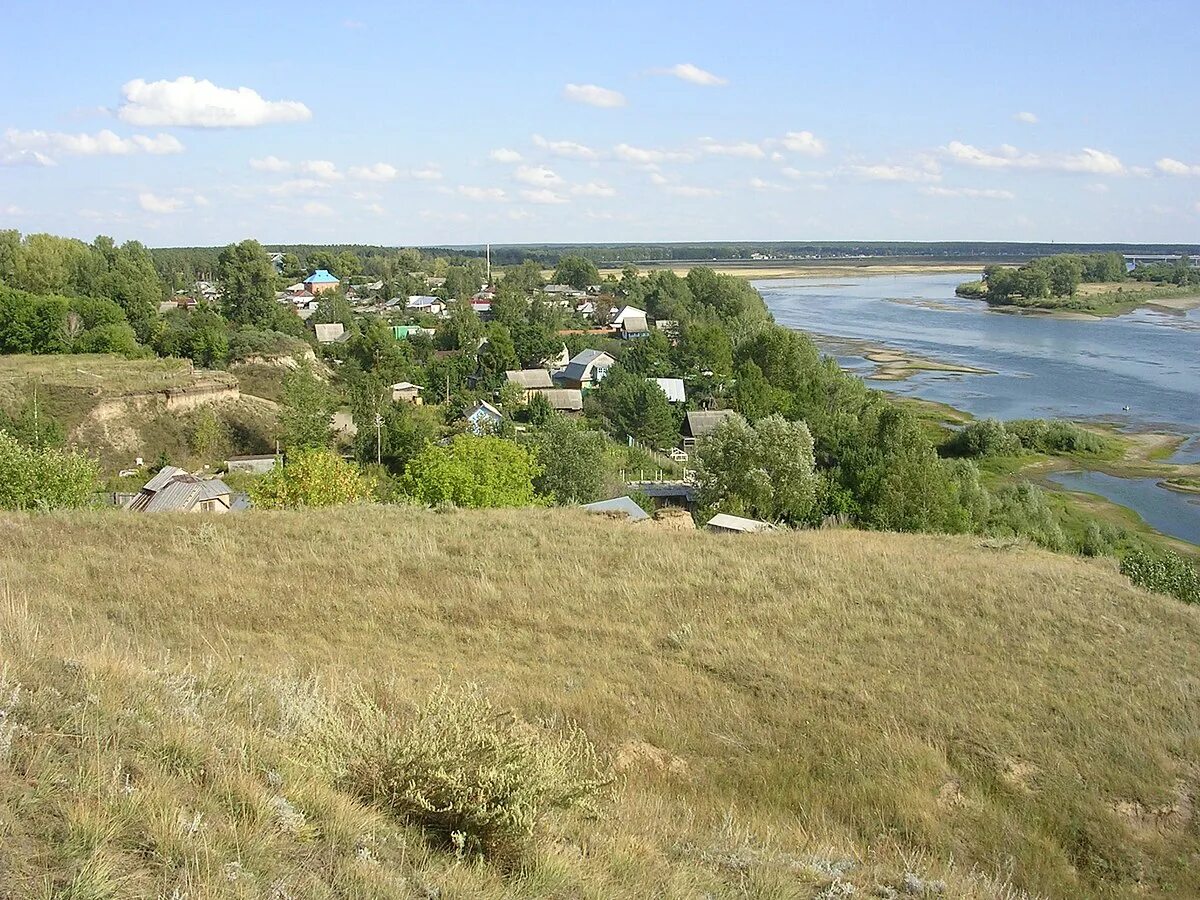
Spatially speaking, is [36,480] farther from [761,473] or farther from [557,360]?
[557,360]

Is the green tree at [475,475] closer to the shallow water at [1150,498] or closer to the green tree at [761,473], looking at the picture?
the green tree at [761,473]

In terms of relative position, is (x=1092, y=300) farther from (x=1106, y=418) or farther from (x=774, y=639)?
(x=774, y=639)

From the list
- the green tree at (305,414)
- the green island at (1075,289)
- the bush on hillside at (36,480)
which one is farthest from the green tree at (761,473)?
the green island at (1075,289)

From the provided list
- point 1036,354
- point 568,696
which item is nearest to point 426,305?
point 1036,354

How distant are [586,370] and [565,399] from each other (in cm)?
596

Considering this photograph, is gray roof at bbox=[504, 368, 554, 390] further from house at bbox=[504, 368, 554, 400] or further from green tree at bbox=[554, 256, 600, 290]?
green tree at bbox=[554, 256, 600, 290]

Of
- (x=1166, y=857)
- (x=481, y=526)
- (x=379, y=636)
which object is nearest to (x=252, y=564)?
(x=379, y=636)

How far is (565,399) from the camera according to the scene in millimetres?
47531

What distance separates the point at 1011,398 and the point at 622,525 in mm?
37860

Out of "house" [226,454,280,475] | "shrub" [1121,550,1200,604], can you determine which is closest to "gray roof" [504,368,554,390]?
"house" [226,454,280,475]

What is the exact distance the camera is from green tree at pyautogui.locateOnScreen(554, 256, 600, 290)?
11700cm

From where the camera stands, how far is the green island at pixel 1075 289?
317ft

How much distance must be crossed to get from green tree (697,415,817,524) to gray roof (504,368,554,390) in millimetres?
24417

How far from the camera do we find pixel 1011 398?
154 ft
